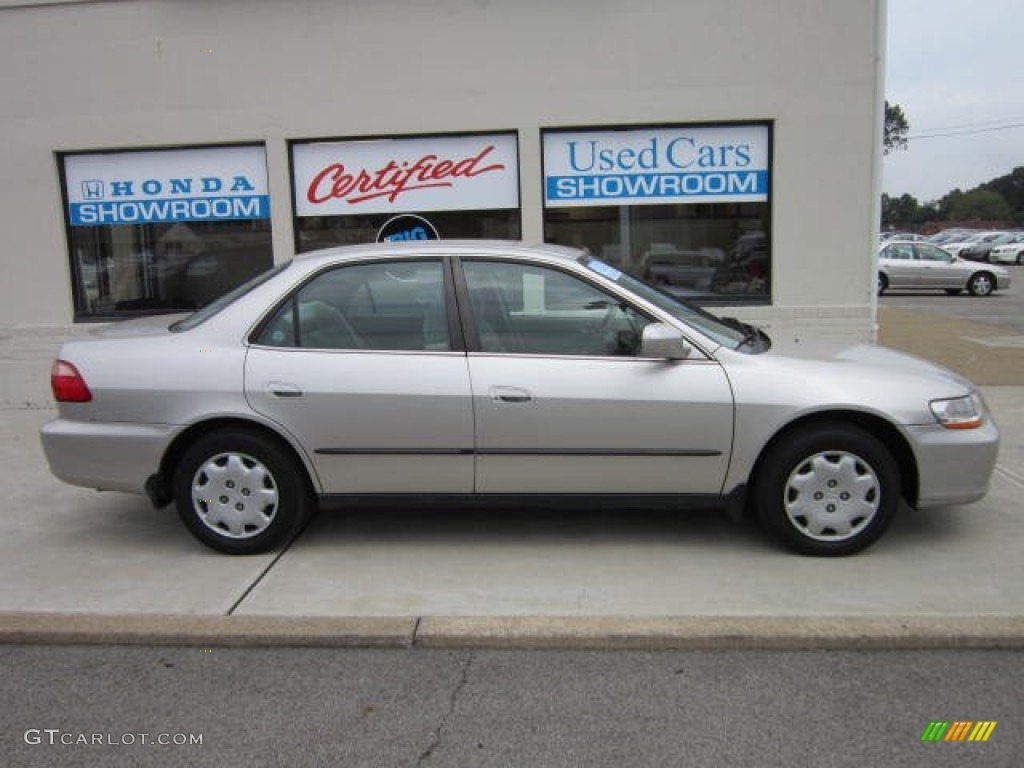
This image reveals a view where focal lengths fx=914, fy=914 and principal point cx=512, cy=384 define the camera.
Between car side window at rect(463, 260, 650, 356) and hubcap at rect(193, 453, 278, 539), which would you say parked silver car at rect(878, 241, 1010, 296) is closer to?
car side window at rect(463, 260, 650, 356)

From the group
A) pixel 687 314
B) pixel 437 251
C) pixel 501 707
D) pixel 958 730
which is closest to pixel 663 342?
pixel 687 314

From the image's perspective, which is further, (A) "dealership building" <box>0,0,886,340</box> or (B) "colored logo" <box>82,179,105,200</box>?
(B) "colored logo" <box>82,179,105,200</box>

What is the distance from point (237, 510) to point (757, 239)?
5.27 metres

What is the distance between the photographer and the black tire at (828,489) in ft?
14.6

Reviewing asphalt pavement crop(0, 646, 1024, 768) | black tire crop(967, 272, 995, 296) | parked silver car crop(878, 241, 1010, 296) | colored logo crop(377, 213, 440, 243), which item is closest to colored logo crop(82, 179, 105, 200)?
colored logo crop(377, 213, 440, 243)

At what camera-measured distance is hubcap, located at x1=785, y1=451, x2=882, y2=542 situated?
4.46m

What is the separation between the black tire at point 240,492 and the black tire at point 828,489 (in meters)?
2.38

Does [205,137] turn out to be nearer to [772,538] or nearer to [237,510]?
[237,510]

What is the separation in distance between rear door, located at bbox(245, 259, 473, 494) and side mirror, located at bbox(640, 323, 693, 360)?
0.91m

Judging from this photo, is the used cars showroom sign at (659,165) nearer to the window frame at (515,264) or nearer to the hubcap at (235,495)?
the window frame at (515,264)

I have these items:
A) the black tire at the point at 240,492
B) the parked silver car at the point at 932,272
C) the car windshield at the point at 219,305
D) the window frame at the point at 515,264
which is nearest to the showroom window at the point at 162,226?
the car windshield at the point at 219,305

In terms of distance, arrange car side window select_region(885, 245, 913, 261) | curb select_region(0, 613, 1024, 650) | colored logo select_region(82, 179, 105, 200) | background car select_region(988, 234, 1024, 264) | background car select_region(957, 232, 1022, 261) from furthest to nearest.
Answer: background car select_region(957, 232, 1022, 261) < background car select_region(988, 234, 1024, 264) < car side window select_region(885, 245, 913, 261) < colored logo select_region(82, 179, 105, 200) < curb select_region(0, 613, 1024, 650)

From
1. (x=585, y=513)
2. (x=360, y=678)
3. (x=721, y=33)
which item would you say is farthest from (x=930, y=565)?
(x=721, y=33)

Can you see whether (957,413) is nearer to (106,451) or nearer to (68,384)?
(106,451)
